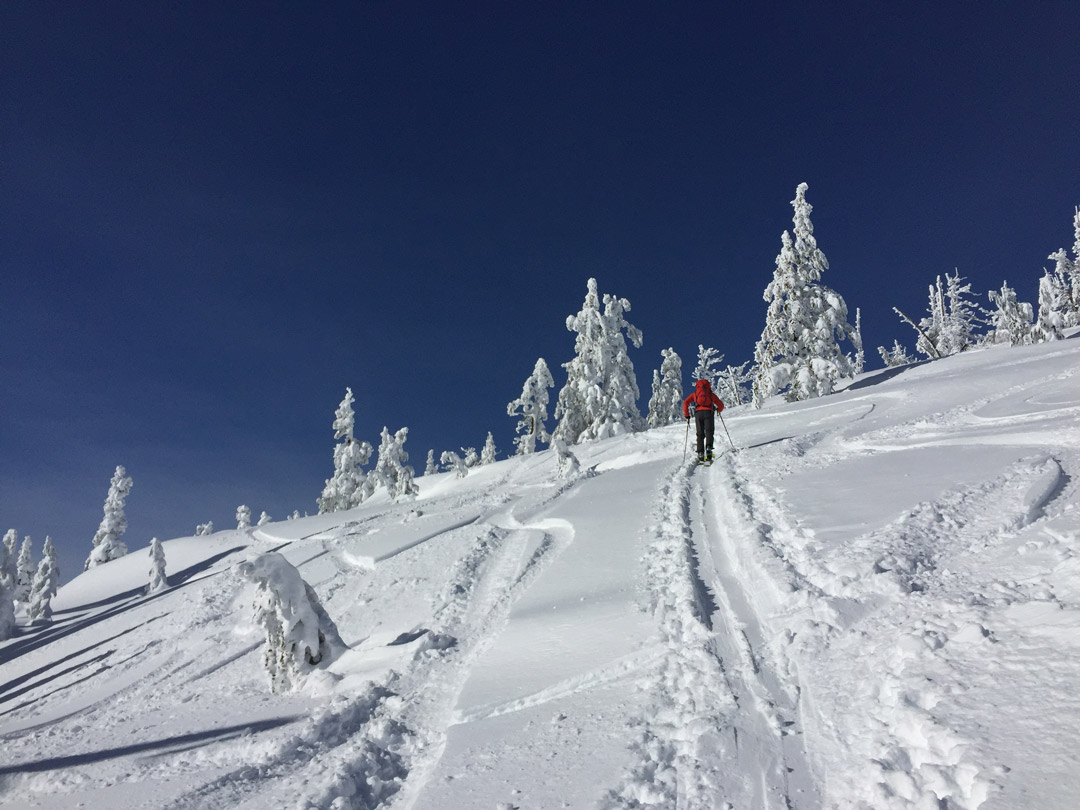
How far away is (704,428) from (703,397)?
2.56ft

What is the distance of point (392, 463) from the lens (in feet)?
135

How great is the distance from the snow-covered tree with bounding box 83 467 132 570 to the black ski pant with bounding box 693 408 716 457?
4164 cm

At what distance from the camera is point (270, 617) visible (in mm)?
6277

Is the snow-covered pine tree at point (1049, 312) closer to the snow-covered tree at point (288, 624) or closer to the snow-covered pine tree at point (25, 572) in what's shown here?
the snow-covered tree at point (288, 624)

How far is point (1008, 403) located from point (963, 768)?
13.1 metres

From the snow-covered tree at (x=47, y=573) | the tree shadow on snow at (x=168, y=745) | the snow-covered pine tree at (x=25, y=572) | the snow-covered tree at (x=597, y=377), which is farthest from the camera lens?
the snow-covered pine tree at (x=25, y=572)

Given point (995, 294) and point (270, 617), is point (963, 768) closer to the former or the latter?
point (270, 617)

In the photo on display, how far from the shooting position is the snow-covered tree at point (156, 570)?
19.2 metres

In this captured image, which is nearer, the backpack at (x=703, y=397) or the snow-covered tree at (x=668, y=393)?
the backpack at (x=703, y=397)

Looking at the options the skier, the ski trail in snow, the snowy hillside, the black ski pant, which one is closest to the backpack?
the skier

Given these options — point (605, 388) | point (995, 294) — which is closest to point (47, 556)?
point (605, 388)

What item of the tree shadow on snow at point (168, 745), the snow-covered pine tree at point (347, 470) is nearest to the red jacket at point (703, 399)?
the tree shadow on snow at point (168, 745)

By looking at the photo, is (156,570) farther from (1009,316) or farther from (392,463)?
(1009,316)

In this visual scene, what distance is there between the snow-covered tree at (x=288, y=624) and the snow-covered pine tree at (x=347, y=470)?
3636 centimetres
